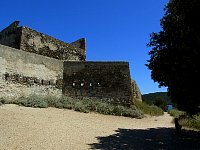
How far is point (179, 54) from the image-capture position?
11445 mm

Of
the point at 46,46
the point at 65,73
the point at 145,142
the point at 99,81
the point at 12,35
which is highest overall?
the point at 12,35

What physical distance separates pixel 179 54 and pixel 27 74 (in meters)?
11.7

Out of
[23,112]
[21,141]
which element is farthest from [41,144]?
[23,112]

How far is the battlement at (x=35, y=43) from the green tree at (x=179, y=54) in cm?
1239

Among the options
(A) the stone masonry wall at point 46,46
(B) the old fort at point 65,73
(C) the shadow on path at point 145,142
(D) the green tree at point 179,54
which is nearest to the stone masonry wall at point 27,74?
(B) the old fort at point 65,73

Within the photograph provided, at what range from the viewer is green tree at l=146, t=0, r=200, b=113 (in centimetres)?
1067

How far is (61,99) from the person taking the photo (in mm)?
20109

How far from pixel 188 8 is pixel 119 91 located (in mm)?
12103

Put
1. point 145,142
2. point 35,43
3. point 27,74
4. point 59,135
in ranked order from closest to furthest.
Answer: point 59,135 < point 145,142 < point 27,74 < point 35,43

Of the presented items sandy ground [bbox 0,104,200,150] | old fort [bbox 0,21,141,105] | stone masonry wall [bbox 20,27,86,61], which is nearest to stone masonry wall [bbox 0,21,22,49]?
old fort [bbox 0,21,141,105]

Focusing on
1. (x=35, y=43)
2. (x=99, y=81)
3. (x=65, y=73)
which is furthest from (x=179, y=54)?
(x=35, y=43)

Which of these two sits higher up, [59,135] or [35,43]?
[35,43]

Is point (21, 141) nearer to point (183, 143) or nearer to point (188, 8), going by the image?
point (183, 143)

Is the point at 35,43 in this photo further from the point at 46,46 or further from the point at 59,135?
the point at 59,135
